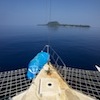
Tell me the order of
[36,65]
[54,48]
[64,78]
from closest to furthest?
[36,65], [64,78], [54,48]

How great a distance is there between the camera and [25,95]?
14.3 m

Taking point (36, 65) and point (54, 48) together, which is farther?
point (54, 48)

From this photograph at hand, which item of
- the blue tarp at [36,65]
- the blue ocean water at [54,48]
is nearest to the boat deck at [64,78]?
the blue tarp at [36,65]

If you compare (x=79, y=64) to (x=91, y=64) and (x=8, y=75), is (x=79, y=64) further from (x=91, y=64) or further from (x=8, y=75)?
(x=8, y=75)

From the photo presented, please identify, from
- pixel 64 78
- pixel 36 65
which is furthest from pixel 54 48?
pixel 36 65

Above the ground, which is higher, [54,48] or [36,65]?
[54,48]

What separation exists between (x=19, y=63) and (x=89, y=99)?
27772 mm

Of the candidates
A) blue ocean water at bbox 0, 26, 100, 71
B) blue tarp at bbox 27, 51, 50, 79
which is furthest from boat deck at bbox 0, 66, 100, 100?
blue ocean water at bbox 0, 26, 100, 71

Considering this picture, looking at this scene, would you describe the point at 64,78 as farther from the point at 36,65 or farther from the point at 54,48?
the point at 54,48

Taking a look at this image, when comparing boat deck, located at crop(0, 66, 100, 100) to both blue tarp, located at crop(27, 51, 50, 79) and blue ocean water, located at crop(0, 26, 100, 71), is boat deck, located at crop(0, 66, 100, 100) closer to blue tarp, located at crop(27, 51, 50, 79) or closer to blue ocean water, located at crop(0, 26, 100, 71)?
blue tarp, located at crop(27, 51, 50, 79)

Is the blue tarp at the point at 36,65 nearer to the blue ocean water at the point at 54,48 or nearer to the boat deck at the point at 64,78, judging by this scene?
the boat deck at the point at 64,78

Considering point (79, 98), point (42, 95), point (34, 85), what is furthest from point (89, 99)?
point (34, 85)

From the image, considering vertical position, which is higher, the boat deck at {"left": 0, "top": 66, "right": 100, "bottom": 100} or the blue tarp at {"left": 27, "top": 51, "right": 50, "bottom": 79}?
the blue tarp at {"left": 27, "top": 51, "right": 50, "bottom": 79}

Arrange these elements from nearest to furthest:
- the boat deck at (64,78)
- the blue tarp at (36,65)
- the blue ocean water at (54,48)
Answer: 1. the boat deck at (64,78)
2. the blue tarp at (36,65)
3. the blue ocean water at (54,48)
